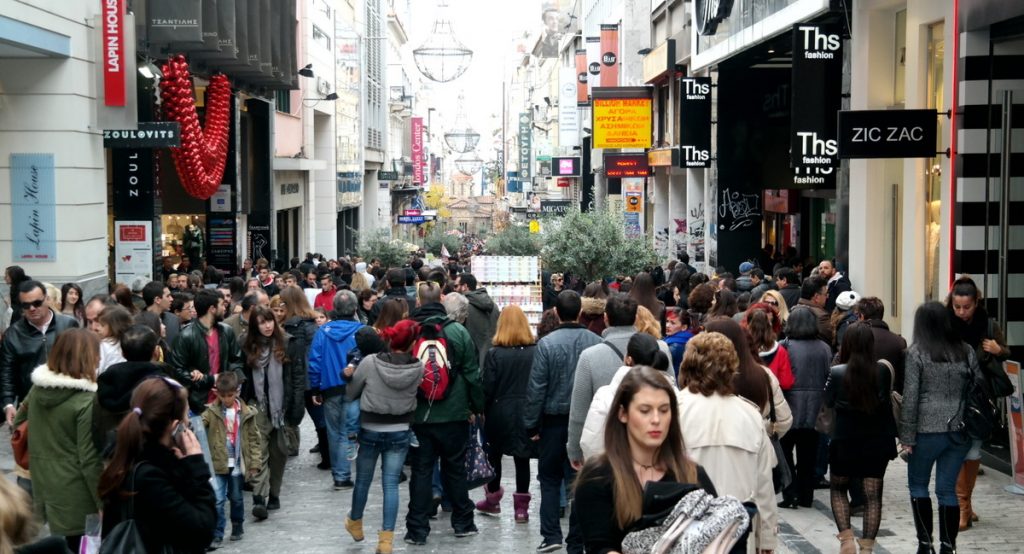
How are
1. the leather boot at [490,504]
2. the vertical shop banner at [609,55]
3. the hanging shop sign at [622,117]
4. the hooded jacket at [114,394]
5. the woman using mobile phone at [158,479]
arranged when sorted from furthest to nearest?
1. the vertical shop banner at [609,55]
2. the hanging shop sign at [622,117]
3. the leather boot at [490,504]
4. the hooded jacket at [114,394]
5. the woman using mobile phone at [158,479]

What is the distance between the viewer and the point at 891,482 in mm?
12055

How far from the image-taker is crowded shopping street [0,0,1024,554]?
637 cm

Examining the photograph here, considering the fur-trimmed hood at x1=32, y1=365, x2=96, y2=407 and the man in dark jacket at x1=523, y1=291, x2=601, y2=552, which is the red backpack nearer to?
the man in dark jacket at x1=523, y1=291, x2=601, y2=552

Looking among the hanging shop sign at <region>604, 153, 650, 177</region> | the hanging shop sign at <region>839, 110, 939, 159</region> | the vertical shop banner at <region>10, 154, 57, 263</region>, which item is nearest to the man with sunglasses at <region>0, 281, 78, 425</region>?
the vertical shop banner at <region>10, 154, 57, 263</region>

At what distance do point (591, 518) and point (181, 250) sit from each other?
27.0m

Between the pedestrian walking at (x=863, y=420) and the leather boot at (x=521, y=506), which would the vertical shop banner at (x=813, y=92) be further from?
the pedestrian walking at (x=863, y=420)

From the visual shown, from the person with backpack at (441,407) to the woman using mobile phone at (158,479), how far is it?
14.1ft

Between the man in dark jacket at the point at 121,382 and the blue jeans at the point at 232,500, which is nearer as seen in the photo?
the man in dark jacket at the point at 121,382

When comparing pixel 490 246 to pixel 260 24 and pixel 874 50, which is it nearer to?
pixel 260 24

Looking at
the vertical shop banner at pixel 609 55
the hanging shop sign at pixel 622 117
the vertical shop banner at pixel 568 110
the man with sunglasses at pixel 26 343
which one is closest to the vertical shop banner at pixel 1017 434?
the man with sunglasses at pixel 26 343

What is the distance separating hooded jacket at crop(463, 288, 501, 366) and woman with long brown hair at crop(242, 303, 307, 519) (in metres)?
2.46

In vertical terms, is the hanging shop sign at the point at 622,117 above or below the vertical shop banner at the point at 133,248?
above

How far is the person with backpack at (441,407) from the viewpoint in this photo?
992 centimetres

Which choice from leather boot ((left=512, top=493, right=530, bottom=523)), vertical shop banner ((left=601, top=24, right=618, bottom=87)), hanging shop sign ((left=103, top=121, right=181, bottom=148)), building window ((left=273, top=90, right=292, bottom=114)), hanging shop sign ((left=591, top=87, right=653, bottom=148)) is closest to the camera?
leather boot ((left=512, top=493, right=530, bottom=523))
